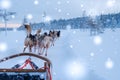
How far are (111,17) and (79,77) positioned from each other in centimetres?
8688

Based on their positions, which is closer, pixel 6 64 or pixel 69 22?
pixel 6 64

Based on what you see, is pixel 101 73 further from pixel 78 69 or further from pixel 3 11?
pixel 3 11

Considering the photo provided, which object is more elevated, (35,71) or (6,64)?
(35,71)

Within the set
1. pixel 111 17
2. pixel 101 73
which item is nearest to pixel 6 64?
pixel 101 73

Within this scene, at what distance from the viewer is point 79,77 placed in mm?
8023

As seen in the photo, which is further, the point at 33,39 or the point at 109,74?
the point at 33,39

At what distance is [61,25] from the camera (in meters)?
123

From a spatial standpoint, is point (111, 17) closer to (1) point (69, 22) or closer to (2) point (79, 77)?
(1) point (69, 22)

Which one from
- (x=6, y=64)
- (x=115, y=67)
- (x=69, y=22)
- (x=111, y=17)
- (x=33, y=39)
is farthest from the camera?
(x=69, y=22)

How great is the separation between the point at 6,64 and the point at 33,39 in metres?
3.41

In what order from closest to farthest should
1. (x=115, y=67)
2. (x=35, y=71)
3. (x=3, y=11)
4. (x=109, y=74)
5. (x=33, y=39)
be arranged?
1. (x=35, y=71)
2. (x=109, y=74)
3. (x=115, y=67)
4. (x=33, y=39)
5. (x=3, y=11)

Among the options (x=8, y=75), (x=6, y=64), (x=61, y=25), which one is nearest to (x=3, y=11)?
(x=6, y=64)

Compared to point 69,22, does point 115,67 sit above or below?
above

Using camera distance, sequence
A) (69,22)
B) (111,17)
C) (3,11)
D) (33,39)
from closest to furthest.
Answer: (33,39) < (3,11) < (111,17) < (69,22)
